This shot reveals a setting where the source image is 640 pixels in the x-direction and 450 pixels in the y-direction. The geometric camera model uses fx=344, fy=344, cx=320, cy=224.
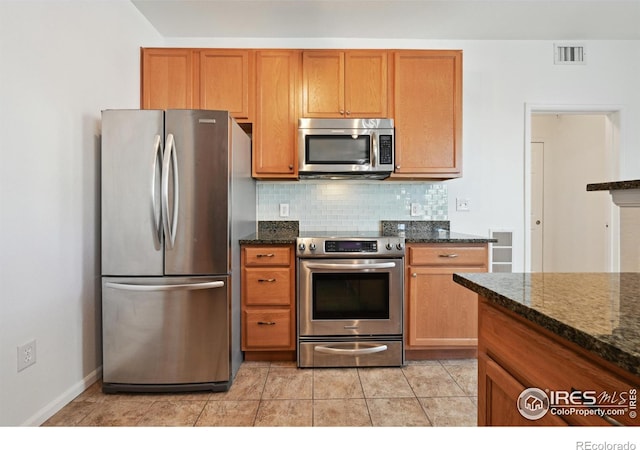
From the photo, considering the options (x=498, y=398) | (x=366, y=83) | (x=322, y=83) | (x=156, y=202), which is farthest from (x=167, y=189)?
(x=498, y=398)

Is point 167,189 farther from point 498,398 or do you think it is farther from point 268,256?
point 498,398

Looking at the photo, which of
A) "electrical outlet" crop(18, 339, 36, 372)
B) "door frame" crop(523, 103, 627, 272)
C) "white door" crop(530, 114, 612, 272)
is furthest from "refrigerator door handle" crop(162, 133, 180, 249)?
"white door" crop(530, 114, 612, 272)

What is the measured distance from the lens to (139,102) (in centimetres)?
277

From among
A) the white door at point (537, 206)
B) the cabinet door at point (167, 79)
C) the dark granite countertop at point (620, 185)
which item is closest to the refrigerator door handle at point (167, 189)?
the cabinet door at point (167, 79)

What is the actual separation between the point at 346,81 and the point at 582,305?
2476 mm

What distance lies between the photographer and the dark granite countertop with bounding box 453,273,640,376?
1.81 feet

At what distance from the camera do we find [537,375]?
0.77 metres

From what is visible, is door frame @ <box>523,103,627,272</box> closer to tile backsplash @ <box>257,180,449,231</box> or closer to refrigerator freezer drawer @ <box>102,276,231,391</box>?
tile backsplash @ <box>257,180,449,231</box>

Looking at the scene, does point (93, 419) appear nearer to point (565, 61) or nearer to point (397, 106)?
point (397, 106)

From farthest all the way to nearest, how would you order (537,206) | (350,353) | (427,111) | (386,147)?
(537,206) → (427,111) → (386,147) → (350,353)

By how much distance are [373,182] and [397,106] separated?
0.69m

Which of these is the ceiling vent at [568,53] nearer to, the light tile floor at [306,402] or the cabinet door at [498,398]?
the light tile floor at [306,402]

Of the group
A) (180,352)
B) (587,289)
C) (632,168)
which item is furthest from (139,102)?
(632,168)

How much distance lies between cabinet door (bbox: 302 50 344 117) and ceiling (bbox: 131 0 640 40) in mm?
294
